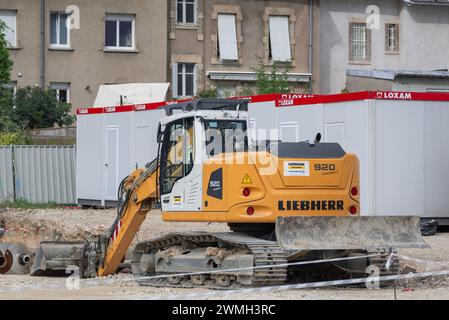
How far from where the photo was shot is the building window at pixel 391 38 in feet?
190

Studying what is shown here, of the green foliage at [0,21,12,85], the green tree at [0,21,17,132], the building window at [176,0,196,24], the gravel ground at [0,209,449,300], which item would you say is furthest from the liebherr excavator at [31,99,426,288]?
the building window at [176,0,196,24]

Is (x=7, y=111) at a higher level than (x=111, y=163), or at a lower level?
higher

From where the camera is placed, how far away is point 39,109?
162ft

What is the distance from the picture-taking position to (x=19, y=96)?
162 feet

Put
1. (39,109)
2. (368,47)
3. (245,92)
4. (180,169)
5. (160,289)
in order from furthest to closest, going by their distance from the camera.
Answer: (368,47) < (245,92) < (39,109) < (180,169) < (160,289)

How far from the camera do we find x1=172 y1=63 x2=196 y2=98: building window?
178ft

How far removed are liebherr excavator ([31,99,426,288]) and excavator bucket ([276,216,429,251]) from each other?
0.6 inches

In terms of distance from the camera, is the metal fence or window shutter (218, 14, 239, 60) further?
window shutter (218, 14, 239, 60)

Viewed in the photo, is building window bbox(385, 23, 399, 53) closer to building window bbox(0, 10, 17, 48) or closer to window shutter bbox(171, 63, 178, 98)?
window shutter bbox(171, 63, 178, 98)

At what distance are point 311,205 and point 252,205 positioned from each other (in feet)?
3.06

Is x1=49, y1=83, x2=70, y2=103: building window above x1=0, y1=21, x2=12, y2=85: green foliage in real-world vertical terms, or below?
below

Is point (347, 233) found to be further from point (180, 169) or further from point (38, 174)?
point (38, 174)

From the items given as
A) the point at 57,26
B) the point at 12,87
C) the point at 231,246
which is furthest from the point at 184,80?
the point at 231,246
